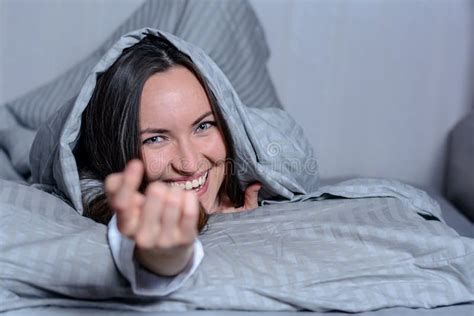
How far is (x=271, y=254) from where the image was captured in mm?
920

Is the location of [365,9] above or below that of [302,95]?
above

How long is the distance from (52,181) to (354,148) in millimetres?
924

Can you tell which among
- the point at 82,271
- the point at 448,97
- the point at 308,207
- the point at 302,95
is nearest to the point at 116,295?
the point at 82,271

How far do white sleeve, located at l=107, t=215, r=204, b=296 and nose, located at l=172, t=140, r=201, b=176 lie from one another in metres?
0.29

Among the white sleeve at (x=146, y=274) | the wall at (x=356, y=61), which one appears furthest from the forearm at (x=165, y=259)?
the wall at (x=356, y=61)

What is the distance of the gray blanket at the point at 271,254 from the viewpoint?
2.81 feet

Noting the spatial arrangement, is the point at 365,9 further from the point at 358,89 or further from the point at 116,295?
the point at 116,295

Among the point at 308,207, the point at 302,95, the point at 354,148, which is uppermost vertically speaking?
the point at 308,207

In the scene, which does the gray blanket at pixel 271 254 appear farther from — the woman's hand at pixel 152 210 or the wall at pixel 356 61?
the wall at pixel 356 61

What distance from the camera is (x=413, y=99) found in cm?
187

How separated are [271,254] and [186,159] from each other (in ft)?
0.81

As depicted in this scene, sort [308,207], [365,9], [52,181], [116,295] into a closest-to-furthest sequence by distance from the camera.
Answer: [116,295] → [308,207] → [52,181] → [365,9]

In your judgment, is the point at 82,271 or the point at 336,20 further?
the point at 336,20

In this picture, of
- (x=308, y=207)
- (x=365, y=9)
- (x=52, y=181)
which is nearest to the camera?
(x=308, y=207)
